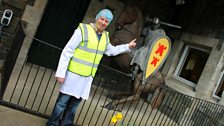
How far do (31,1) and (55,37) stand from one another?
3.72ft

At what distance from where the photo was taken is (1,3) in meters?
6.27

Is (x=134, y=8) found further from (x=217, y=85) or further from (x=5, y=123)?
(x=5, y=123)

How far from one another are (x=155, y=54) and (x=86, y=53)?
8.37 ft

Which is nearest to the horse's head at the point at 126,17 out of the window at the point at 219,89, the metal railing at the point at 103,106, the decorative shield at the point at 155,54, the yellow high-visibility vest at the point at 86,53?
the decorative shield at the point at 155,54

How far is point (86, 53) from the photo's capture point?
3727mm

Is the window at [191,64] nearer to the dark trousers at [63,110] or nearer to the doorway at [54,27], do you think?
the doorway at [54,27]

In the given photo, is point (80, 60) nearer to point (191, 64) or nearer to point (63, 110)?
point (63, 110)

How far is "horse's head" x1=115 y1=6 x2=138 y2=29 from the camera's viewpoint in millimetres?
6195

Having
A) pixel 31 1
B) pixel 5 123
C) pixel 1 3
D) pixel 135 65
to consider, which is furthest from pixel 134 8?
pixel 5 123

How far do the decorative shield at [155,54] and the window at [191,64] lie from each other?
79.5 inches

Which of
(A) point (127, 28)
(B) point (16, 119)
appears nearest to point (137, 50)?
(A) point (127, 28)

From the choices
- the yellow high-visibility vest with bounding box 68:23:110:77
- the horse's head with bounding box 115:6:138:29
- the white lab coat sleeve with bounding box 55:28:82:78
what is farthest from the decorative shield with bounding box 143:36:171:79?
the white lab coat sleeve with bounding box 55:28:82:78

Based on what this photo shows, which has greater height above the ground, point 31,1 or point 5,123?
point 31,1

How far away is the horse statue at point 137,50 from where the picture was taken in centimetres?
605
